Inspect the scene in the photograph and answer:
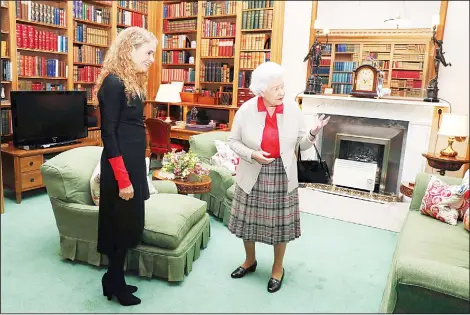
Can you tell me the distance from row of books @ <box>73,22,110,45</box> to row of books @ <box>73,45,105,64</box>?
89mm

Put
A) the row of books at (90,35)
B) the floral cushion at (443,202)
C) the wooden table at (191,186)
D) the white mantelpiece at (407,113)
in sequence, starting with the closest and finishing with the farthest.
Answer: the floral cushion at (443,202), the wooden table at (191,186), the white mantelpiece at (407,113), the row of books at (90,35)

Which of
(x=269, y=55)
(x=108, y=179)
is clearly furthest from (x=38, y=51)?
(x=108, y=179)

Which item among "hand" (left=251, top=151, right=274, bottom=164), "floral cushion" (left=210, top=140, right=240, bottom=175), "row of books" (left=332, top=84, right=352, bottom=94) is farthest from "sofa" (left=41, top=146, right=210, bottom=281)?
"row of books" (left=332, top=84, right=352, bottom=94)

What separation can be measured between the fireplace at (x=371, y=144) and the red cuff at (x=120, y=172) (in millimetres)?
3214

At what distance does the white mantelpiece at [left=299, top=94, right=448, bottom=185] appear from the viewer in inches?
162

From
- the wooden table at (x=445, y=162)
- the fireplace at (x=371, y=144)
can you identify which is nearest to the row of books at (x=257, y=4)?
the fireplace at (x=371, y=144)

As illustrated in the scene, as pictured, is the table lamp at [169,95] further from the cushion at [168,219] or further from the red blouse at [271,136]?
the red blouse at [271,136]

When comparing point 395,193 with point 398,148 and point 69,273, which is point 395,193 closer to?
point 398,148

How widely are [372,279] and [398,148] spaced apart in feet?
7.14

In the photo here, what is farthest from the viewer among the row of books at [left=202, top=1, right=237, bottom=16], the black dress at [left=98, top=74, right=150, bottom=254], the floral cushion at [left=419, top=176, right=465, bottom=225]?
the row of books at [left=202, top=1, right=237, bottom=16]

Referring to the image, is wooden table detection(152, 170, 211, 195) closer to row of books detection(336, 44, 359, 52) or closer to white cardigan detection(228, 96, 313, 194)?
white cardigan detection(228, 96, 313, 194)

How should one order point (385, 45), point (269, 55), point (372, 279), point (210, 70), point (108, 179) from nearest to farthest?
point (108, 179) < point (372, 279) < point (385, 45) < point (269, 55) < point (210, 70)

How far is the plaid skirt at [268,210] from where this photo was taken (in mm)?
2250

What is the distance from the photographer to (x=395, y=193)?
438 centimetres
